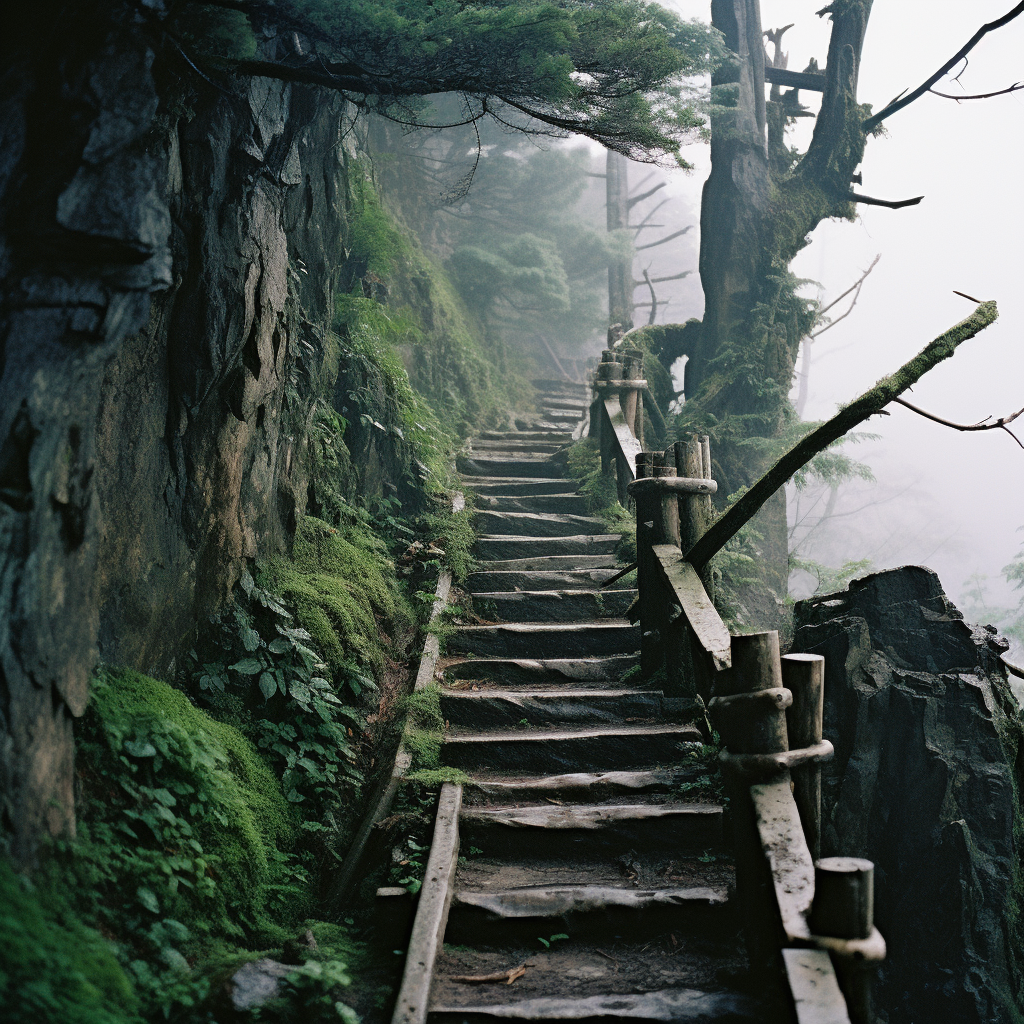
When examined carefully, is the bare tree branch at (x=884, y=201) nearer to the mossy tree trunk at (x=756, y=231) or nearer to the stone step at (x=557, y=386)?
the mossy tree trunk at (x=756, y=231)

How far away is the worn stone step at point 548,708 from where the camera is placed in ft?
15.6

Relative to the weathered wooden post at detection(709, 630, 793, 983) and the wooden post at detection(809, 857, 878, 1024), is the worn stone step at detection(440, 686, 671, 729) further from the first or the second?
the wooden post at detection(809, 857, 878, 1024)

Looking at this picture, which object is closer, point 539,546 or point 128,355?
point 128,355

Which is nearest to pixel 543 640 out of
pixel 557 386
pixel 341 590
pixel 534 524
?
pixel 341 590

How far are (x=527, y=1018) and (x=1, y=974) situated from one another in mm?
1819

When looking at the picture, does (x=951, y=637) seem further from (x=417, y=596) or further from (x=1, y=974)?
(x=1, y=974)

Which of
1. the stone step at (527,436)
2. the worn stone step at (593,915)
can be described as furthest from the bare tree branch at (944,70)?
the worn stone step at (593,915)

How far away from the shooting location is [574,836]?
3.86 meters

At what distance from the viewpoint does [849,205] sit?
10.4 meters

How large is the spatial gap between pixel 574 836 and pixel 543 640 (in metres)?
1.89

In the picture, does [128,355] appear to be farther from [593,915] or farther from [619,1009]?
[619,1009]

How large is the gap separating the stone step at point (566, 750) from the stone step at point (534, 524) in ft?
10.3

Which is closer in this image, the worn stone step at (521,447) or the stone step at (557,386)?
the worn stone step at (521,447)

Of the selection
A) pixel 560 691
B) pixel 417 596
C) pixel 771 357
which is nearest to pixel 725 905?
pixel 560 691
